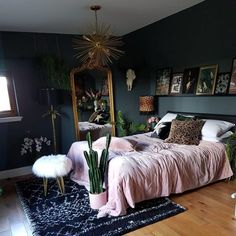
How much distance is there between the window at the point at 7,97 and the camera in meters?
4.00

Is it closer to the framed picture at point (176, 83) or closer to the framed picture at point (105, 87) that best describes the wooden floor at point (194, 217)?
the framed picture at point (176, 83)

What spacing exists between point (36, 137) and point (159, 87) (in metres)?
2.44

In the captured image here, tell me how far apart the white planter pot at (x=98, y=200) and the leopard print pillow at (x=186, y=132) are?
4.12 feet

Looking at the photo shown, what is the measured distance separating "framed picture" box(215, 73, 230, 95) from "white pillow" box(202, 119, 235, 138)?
45cm

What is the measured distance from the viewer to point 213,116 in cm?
347

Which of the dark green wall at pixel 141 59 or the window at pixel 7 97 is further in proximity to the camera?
the window at pixel 7 97

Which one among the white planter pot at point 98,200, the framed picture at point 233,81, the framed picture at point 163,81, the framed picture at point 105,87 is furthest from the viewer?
the framed picture at point 105,87

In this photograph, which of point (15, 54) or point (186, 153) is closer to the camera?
point (186, 153)

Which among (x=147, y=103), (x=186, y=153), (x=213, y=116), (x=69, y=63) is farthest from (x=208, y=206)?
(x=69, y=63)

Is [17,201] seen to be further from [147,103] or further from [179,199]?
[147,103]

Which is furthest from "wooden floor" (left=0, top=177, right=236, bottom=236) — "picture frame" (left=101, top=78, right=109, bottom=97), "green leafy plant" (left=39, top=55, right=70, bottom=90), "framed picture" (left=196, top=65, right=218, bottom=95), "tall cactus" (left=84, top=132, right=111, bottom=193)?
"picture frame" (left=101, top=78, right=109, bottom=97)

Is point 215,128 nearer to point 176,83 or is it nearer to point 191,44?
point 176,83

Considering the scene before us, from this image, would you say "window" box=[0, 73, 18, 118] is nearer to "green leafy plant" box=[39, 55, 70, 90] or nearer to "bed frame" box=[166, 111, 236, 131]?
"green leafy plant" box=[39, 55, 70, 90]

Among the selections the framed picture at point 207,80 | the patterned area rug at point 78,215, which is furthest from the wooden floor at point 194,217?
the framed picture at point 207,80
